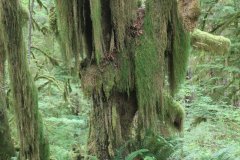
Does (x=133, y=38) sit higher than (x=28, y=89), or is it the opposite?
(x=133, y=38)

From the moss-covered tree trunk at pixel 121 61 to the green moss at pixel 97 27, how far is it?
17 millimetres

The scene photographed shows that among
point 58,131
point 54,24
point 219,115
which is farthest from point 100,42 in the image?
point 219,115

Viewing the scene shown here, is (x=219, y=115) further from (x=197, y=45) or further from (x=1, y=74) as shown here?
(x=1, y=74)

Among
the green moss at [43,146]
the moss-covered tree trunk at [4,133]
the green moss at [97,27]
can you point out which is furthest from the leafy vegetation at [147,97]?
the green moss at [43,146]

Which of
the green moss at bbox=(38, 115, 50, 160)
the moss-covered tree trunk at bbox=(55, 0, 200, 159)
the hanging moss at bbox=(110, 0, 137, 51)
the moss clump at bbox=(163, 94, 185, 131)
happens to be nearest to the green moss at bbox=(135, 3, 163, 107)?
the moss-covered tree trunk at bbox=(55, 0, 200, 159)

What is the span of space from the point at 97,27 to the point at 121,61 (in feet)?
2.53

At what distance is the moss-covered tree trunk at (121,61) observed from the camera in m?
6.25

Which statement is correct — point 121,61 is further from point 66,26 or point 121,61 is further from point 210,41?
point 210,41

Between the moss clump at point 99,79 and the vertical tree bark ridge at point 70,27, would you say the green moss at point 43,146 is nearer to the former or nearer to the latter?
the moss clump at point 99,79

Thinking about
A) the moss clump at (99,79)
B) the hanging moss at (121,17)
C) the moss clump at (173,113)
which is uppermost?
the hanging moss at (121,17)

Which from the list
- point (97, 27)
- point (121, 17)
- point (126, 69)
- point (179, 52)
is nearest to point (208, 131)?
point (179, 52)

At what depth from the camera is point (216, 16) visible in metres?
10.1

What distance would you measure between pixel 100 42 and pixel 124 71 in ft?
2.25

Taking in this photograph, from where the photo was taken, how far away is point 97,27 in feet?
19.7
